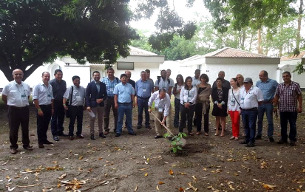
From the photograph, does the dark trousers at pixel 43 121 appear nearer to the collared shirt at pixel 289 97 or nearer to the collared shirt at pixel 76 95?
the collared shirt at pixel 76 95

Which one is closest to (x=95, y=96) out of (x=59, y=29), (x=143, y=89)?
(x=143, y=89)

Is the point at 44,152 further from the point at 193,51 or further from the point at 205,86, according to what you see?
the point at 193,51

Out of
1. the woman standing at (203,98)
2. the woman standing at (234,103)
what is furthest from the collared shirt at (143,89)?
the woman standing at (234,103)

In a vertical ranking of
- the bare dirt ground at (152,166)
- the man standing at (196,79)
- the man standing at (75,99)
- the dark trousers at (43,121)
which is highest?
the man standing at (196,79)

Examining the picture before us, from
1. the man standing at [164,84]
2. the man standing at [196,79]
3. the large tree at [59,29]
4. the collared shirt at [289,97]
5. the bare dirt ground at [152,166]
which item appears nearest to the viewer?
the bare dirt ground at [152,166]

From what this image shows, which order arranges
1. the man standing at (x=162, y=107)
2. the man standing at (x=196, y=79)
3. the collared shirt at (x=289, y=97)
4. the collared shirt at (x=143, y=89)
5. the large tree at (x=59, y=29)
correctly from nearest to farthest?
1. the collared shirt at (x=289, y=97)
2. the man standing at (x=162, y=107)
3. the collared shirt at (x=143, y=89)
4. the man standing at (x=196, y=79)
5. the large tree at (x=59, y=29)

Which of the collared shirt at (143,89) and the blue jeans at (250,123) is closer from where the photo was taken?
the blue jeans at (250,123)

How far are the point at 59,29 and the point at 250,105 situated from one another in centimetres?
916

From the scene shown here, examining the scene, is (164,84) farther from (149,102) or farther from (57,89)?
(57,89)

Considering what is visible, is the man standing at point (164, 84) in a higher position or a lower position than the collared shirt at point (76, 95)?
higher

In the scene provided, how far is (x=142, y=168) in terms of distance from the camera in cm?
492

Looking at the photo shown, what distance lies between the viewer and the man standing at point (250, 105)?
616 centimetres

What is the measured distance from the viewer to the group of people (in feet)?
19.7

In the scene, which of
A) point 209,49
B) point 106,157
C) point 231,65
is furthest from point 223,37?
point 106,157
